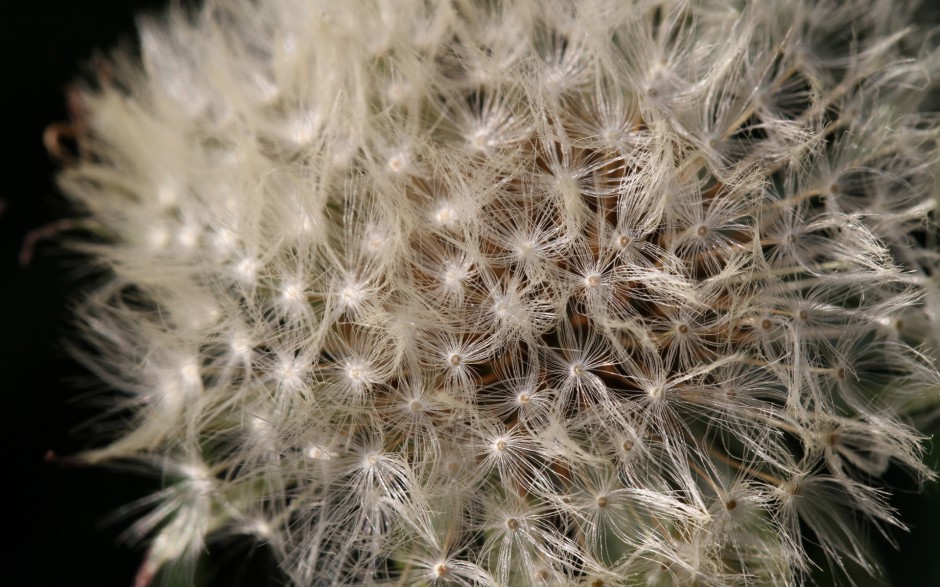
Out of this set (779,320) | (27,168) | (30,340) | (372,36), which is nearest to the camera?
(779,320)

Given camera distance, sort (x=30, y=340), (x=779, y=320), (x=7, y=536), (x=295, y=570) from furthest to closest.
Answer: (x=30, y=340) < (x=7, y=536) < (x=295, y=570) < (x=779, y=320)

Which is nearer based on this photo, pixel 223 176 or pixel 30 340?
pixel 223 176

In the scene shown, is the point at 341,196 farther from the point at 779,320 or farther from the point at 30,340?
the point at 30,340

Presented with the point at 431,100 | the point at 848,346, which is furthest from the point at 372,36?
the point at 848,346

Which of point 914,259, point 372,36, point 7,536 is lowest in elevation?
point 7,536

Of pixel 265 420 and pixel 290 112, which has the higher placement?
pixel 290 112

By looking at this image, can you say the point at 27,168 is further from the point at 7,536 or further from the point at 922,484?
the point at 922,484
